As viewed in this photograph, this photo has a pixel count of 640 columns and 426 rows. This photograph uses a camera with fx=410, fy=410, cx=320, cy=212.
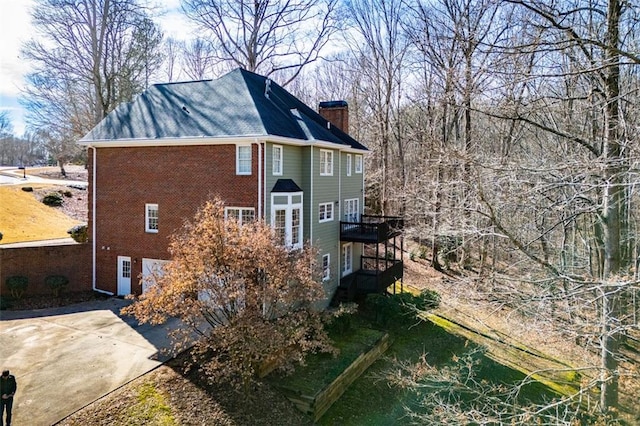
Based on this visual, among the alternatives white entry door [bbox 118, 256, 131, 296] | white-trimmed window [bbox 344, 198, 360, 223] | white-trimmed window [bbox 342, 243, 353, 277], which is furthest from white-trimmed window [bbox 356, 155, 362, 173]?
white entry door [bbox 118, 256, 131, 296]

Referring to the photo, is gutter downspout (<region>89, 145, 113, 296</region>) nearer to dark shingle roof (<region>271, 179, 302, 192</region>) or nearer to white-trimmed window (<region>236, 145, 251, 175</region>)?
white-trimmed window (<region>236, 145, 251, 175</region>)

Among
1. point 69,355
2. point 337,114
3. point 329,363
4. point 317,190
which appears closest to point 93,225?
point 69,355

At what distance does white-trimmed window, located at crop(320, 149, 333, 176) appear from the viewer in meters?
17.9

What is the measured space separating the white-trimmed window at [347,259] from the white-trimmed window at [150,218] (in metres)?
8.66

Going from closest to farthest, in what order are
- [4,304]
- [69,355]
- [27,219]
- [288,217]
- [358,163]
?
[69,355] < [4,304] < [288,217] < [27,219] < [358,163]

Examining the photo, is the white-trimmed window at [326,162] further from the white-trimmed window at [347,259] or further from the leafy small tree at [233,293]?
the leafy small tree at [233,293]

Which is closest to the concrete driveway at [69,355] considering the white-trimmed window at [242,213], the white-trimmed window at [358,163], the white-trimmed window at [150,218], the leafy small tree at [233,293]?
the leafy small tree at [233,293]

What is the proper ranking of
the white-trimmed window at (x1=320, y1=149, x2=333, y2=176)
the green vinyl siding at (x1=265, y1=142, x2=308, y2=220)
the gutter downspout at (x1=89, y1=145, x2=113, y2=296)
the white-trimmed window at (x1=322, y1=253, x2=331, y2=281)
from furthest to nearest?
the white-trimmed window at (x1=322, y1=253, x2=331, y2=281) < the white-trimmed window at (x1=320, y1=149, x2=333, y2=176) < the gutter downspout at (x1=89, y1=145, x2=113, y2=296) < the green vinyl siding at (x1=265, y1=142, x2=308, y2=220)

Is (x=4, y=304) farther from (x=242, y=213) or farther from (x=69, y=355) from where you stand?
(x=242, y=213)

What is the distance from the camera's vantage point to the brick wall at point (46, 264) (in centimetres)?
1586

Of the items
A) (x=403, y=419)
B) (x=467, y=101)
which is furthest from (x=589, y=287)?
(x=403, y=419)

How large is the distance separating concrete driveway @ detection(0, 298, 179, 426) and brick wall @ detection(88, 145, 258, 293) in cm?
266

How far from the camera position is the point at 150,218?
658 inches

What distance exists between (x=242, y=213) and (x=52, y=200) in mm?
17767
